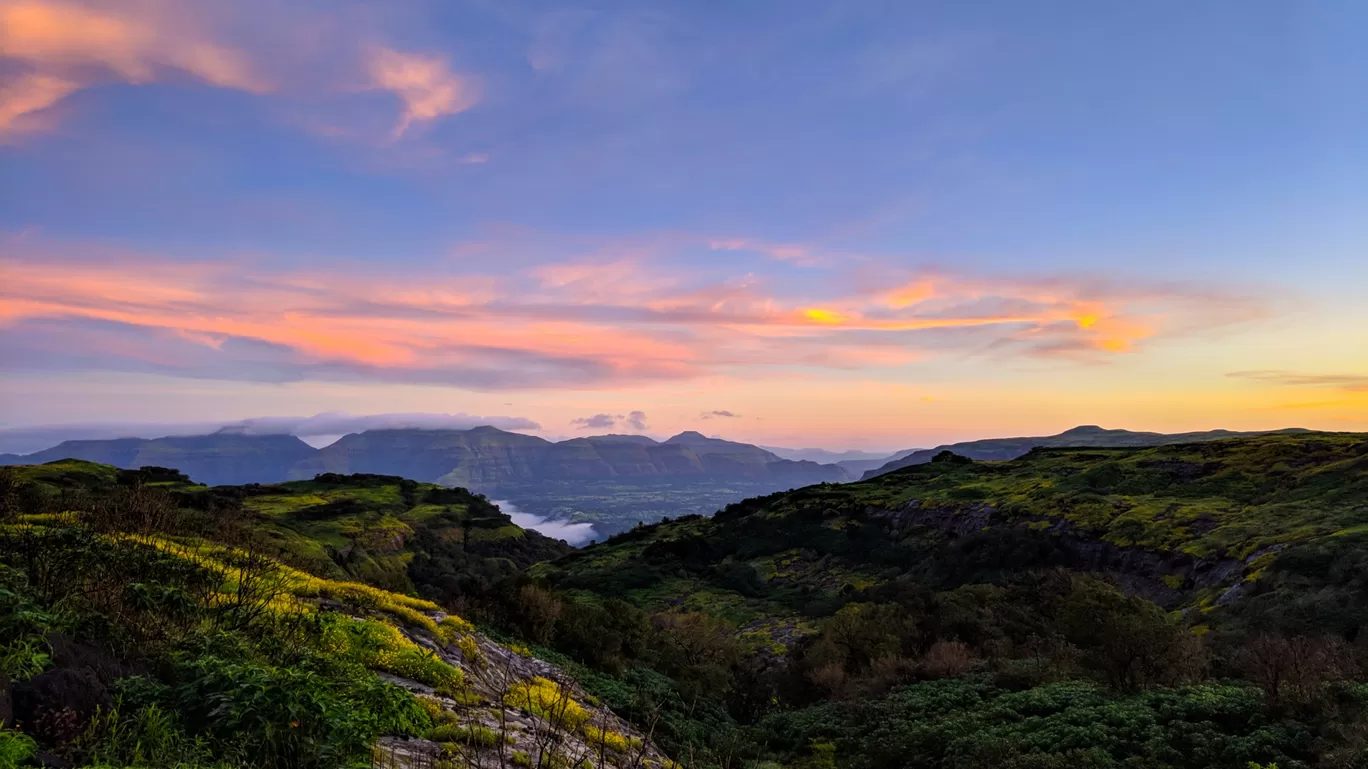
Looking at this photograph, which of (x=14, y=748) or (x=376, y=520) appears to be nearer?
(x=14, y=748)

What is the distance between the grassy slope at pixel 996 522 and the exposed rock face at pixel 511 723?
4210 cm

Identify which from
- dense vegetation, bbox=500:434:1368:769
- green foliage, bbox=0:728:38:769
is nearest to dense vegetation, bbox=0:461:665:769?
green foliage, bbox=0:728:38:769

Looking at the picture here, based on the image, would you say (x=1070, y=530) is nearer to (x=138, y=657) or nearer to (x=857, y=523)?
(x=857, y=523)

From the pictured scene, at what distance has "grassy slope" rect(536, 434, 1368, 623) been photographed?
48.5 meters

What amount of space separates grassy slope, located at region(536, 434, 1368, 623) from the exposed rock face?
42096 millimetres

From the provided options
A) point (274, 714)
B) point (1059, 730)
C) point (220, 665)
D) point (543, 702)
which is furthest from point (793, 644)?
point (274, 714)

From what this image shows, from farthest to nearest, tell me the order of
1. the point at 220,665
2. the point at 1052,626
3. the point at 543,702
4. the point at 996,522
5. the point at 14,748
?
the point at 996,522, the point at 1052,626, the point at 543,702, the point at 220,665, the point at 14,748

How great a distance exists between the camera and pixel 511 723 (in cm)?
1153

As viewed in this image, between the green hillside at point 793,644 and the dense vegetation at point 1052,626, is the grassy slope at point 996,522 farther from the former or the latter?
the green hillside at point 793,644

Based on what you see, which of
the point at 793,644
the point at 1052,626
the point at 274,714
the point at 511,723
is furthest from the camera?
the point at 793,644

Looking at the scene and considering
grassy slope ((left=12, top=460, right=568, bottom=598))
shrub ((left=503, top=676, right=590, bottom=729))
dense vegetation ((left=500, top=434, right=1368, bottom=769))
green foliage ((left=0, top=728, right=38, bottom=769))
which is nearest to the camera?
green foliage ((left=0, top=728, right=38, bottom=769))

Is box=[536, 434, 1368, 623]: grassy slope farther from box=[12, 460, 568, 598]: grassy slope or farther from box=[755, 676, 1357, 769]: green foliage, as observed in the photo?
box=[755, 676, 1357, 769]: green foliage

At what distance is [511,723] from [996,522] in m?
71.0

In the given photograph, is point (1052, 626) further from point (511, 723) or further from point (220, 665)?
point (220, 665)
